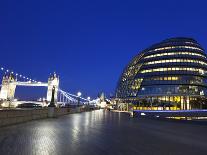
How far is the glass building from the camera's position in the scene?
102375 millimetres

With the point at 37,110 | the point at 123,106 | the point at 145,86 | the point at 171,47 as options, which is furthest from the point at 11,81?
the point at 37,110

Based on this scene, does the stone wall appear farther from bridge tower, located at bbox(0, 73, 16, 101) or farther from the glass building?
bridge tower, located at bbox(0, 73, 16, 101)

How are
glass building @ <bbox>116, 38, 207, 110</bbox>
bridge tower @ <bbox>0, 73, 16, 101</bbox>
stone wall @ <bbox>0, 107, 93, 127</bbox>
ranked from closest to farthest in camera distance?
stone wall @ <bbox>0, 107, 93, 127</bbox>
glass building @ <bbox>116, 38, 207, 110</bbox>
bridge tower @ <bbox>0, 73, 16, 101</bbox>

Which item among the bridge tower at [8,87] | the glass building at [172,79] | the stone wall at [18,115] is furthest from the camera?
the bridge tower at [8,87]

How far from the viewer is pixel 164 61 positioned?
10700 centimetres

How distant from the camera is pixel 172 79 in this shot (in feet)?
338

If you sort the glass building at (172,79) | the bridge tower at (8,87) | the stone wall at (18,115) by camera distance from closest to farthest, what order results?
the stone wall at (18,115), the glass building at (172,79), the bridge tower at (8,87)

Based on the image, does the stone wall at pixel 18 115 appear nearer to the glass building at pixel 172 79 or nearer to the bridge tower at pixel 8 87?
the glass building at pixel 172 79

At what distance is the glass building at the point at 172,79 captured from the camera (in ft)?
336

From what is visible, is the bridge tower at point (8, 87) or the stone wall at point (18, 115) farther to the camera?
the bridge tower at point (8, 87)

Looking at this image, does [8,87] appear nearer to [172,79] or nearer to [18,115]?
[172,79]

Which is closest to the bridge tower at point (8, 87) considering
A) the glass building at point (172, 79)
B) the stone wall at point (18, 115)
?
the glass building at point (172, 79)

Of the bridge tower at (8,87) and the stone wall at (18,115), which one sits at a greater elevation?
the bridge tower at (8,87)

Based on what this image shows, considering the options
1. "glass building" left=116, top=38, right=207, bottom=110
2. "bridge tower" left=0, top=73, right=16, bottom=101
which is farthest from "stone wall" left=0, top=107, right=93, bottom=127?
"bridge tower" left=0, top=73, right=16, bottom=101
